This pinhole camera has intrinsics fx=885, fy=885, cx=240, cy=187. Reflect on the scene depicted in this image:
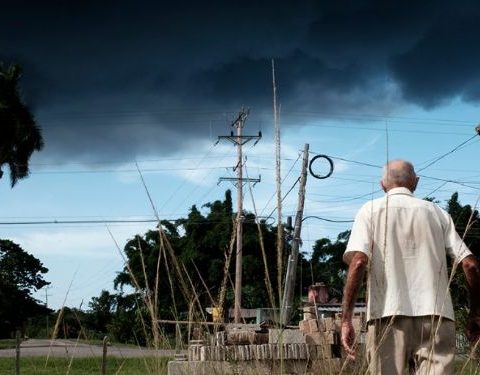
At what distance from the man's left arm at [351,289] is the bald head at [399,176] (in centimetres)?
45

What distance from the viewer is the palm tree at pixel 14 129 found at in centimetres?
3941

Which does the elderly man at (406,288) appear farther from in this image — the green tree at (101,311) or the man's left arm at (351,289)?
the green tree at (101,311)

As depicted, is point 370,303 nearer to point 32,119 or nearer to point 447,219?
point 447,219

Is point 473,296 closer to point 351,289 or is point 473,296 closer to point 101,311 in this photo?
point 351,289

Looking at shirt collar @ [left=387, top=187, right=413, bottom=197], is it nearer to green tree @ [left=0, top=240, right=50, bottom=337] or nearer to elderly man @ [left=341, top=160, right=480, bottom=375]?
elderly man @ [left=341, top=160, right=480, bottom=375]

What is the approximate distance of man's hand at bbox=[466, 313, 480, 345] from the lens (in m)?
3.56

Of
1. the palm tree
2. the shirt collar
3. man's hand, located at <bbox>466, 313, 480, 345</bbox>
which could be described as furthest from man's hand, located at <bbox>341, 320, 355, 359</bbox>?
the palm tree

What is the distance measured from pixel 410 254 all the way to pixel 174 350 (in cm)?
124

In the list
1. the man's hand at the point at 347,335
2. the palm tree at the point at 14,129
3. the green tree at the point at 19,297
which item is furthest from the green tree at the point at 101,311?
the palm tree at the point at 14,129

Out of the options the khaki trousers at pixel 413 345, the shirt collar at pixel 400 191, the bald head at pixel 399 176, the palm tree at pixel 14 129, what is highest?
the palm tree at pixel 14 129

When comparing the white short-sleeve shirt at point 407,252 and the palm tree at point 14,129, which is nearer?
the white short-sleeve shirt at point 407,252

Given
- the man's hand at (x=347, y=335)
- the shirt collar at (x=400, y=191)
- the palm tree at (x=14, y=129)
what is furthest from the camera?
the palm tree at (x=14, y=129)

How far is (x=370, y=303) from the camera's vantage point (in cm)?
345

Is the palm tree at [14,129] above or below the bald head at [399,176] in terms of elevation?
above
